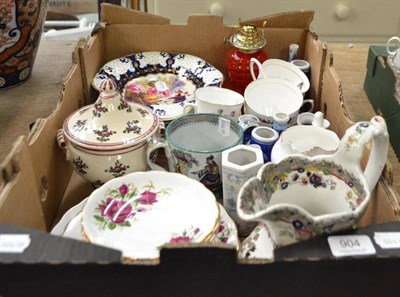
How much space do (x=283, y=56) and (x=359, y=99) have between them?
17 centimetres

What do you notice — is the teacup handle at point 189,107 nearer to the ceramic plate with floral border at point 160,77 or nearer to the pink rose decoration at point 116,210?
the ceramic plate with floral border at point 160,77

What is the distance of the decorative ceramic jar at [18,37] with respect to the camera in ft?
2.85

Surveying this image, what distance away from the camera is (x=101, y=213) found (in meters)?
0.62

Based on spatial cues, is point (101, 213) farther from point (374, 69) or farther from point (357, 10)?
point (357, 10)

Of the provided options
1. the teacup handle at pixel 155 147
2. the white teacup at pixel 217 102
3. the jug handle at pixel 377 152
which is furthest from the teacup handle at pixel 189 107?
the jug handle at pixel 377 152

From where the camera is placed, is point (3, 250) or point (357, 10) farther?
point (357, 10)

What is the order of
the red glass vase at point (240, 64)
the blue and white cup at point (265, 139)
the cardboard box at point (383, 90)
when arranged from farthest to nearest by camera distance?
the red glass vase at point (240, 64) < the cardboard box at point (383, 90) < the blue and white cup at point (265, 139)

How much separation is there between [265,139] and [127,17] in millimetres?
457

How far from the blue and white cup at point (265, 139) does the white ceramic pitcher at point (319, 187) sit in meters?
0.14

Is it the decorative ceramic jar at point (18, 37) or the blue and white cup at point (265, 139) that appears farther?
the decorative ceramic jar at point (18, 37)

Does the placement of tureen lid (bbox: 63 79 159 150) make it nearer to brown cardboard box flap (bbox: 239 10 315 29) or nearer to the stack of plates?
the stack of plates

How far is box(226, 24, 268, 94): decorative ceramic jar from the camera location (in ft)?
3.05

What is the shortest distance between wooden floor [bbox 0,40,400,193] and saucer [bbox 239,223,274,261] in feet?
0.93

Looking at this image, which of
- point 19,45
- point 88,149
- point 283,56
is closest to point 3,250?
point 88,149
